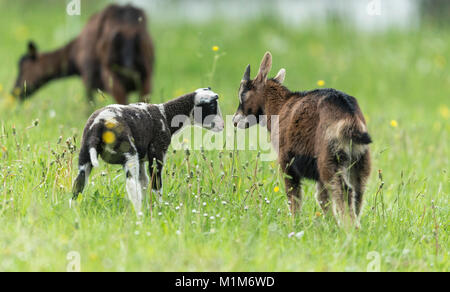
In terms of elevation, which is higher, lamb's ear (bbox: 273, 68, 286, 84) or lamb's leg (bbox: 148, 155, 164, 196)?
lamb's ear (bbox: 273, 68, 286, 84)

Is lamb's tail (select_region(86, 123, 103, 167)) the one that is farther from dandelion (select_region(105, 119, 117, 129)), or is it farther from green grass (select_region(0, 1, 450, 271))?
green grass (select_region(0, 1, 450, 271))

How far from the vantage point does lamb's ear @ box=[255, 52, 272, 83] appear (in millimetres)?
4930

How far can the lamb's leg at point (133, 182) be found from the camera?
4160mm

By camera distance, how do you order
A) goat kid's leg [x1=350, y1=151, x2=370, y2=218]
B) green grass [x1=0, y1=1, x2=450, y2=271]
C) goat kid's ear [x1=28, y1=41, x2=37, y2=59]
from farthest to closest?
goat kid's ear [x1=28, y1=41, x2=37, y2=59]
goat kid's leg [x1=350, y1=151, x2=370, y2=218]
green grass [x1=0, y1=1, x2=450, y2=271]

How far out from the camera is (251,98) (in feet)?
16.8

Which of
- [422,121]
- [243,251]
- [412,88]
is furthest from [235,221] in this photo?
[412,88]

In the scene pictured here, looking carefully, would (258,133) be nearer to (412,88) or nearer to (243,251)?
(243,251)

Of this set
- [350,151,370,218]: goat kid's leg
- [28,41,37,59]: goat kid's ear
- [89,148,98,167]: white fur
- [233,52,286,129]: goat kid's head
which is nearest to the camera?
[89,148,98,167]: white fur

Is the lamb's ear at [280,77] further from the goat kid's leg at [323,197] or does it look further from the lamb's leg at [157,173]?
the lamb's leg at [157,173]

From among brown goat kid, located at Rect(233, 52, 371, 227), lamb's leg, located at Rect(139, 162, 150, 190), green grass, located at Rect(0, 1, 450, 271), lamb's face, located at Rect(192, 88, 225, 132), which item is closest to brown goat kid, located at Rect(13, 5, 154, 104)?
green grass, located at Rect(0, 1, 450, 271)

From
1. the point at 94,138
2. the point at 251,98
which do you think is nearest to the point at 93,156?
the point at 94,138

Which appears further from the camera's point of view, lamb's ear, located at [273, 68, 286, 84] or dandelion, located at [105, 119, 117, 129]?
lamb's ear, located at [273, 68, 286, 84]

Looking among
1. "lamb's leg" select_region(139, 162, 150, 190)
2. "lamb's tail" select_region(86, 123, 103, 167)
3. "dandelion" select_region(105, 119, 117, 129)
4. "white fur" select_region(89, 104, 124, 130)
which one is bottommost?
"lamb's leg" select_region(139, 162, 150, 190)

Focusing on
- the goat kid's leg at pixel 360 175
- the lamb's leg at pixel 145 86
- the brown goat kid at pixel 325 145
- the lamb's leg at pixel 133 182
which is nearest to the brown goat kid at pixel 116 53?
the lamb's leg at pixel 145 86
